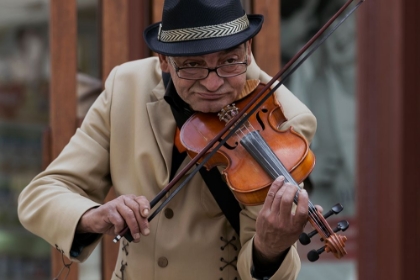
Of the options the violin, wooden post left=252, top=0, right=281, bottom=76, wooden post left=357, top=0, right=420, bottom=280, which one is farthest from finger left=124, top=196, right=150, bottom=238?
wooden post left=357, top=0, right=420, bottom=280

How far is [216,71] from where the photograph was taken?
109 inches

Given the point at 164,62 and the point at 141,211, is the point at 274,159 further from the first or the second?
the point at 164,62

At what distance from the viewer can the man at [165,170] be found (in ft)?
9.05

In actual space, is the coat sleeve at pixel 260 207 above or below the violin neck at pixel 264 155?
below

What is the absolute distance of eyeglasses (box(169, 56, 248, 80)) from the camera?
2.77 metres

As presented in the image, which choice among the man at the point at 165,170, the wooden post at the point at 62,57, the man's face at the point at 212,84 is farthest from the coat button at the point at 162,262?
the wooden post at the point at 62,57

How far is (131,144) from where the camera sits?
304 centimetres

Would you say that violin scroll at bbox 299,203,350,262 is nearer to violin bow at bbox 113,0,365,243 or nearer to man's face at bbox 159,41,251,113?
violin bow at bbox 113,0,365,243

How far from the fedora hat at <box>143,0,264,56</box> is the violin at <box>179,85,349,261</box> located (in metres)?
0.18

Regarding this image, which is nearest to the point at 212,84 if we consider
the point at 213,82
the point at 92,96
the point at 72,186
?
the point at 213,82

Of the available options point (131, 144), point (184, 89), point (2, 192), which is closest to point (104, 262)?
point (2, 192)

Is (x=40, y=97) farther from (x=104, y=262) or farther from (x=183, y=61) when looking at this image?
(x=183, y=61)

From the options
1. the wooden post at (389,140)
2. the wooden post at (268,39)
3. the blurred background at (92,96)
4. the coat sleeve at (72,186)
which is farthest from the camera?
the wooden post at (389,140)

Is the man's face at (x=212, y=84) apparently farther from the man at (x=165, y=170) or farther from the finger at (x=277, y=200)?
the finger at (x=277, y=200)
